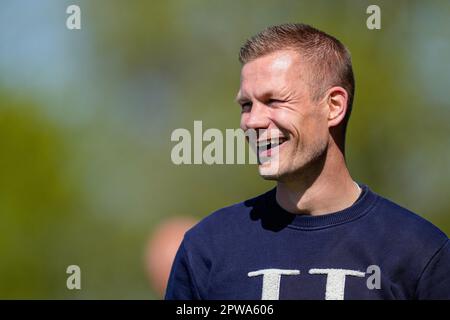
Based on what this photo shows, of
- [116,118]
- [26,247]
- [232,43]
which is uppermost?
[232,43]

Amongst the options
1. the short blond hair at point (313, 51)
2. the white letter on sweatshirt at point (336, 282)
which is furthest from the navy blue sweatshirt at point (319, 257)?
the short blond hair at point (313, 51)

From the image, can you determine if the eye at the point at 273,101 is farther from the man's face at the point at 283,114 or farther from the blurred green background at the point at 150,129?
the blurred green background at the point at 150,129

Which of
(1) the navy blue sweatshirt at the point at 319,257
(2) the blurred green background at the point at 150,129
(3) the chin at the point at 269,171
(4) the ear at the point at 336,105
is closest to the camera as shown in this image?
(1) the navy blue sweatshirt at the point at 319,257

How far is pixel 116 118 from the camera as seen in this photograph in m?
13.2

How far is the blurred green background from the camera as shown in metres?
12.4

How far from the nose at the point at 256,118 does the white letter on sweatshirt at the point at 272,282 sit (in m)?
0.63

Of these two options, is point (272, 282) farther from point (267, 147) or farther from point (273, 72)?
point (273, 72)

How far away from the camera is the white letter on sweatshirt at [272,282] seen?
11.1 feet

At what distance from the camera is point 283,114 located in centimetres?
351
